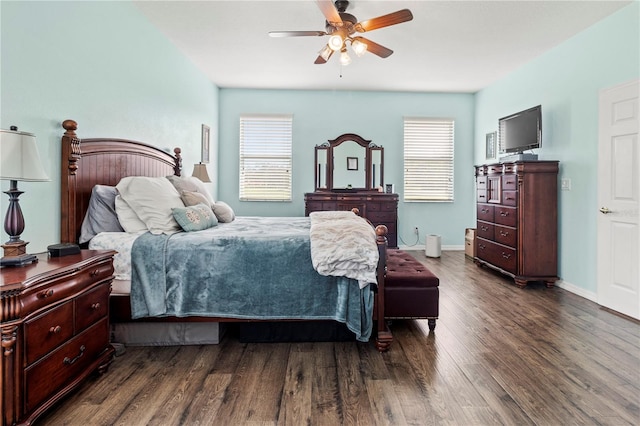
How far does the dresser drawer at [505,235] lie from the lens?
405 centimetres

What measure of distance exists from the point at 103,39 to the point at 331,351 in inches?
117

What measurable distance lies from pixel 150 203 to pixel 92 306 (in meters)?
0.87

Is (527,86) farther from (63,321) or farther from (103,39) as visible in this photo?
(63,321)

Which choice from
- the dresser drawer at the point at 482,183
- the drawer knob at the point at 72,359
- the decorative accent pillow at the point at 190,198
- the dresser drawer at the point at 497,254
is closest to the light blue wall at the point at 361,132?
the dresser drawer at the point at 482,183

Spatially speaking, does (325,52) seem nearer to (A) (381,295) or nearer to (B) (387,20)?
(B) (387,20)

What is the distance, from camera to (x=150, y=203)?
252 cm

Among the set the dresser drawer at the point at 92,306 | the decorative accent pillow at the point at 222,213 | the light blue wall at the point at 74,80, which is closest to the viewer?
the dresser drawer at the point at 92,306

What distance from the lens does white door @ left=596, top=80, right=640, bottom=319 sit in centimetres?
303

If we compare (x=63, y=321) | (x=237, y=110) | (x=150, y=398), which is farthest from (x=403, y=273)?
(x=237, y=110)

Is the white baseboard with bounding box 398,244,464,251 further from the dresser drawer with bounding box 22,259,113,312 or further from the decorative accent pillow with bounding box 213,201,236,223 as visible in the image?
the dresser drawer with bounding box 22,259,113,312

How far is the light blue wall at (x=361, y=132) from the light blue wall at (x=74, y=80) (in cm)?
203

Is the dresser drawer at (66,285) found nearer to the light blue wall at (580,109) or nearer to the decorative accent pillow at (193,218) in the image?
the decorative accent pillow at (193,218)

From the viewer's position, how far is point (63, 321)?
5.39ft

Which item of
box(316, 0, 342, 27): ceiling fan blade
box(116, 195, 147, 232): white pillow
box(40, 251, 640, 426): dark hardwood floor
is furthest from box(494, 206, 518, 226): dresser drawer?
box(116, 195, 147, 232): white pillow
